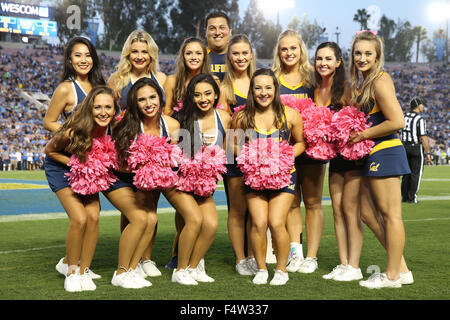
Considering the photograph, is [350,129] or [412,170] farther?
[412,170]

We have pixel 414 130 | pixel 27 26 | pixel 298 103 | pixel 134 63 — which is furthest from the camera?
pixel 27 26

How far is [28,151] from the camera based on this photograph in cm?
2491

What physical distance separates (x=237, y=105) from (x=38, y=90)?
29663 mm

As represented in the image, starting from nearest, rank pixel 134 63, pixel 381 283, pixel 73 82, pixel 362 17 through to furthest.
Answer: pixel 381 283 → pixel 73 82 → pixel 134 63 → pixel 362 17

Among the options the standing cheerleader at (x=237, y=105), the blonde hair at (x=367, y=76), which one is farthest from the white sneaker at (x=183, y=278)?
the blonde hair at (x=367, y=76)

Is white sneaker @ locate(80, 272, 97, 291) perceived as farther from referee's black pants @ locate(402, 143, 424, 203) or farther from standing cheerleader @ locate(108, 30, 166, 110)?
referee's black pants @ locate(402, 143, 424, 203)

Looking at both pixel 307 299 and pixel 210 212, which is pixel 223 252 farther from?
pixel 307 299

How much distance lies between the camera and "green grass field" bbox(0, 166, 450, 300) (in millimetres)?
3857

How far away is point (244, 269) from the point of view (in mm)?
4613

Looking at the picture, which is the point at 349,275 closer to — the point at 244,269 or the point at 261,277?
the point at 261,277

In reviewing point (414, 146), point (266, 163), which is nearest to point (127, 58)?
point (266, 163)

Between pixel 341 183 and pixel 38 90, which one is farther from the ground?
pixel 38 90

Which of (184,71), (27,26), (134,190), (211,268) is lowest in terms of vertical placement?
(211,268)
